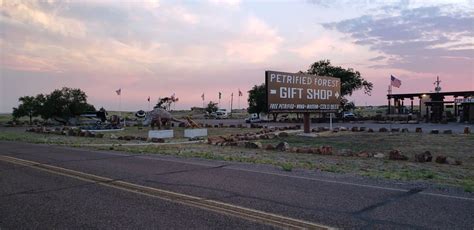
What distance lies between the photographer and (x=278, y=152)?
60.2ft

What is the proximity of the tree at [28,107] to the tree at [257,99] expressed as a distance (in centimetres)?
3644

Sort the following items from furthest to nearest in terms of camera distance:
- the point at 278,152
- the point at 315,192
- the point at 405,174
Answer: the point at 278,152 < the point at 405,174 < the point at 315,192

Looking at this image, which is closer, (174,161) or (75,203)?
(75,203)

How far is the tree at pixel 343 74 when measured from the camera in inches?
2657

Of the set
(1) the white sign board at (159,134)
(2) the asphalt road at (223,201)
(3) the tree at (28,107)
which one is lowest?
(2) the asphalt road at (223,201)

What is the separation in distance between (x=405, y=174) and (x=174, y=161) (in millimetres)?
7227

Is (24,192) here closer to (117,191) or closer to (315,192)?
(117,191)

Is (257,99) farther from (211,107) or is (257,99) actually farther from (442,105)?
(211,107)

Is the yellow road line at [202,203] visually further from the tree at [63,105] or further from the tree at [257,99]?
the tree at [257,99]

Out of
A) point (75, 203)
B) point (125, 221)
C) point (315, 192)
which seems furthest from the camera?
point (315, 192)

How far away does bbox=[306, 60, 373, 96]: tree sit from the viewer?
67.5 m

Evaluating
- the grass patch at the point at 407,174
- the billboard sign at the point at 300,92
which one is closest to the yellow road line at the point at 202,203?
the grass patch at the point at 407,174

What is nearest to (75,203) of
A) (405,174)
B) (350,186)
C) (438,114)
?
(350,186)

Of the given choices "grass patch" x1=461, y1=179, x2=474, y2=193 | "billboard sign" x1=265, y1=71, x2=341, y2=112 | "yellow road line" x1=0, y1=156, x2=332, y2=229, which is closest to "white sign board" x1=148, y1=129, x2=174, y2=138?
"billboard sign" x1=265, y1=71, x2=341, y2=112
